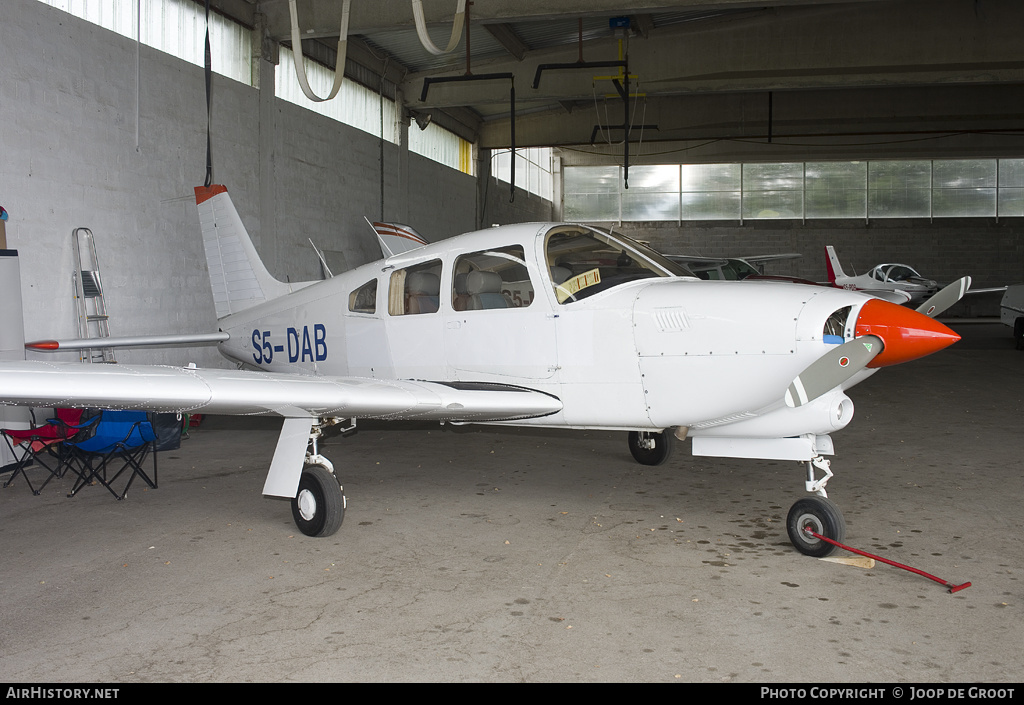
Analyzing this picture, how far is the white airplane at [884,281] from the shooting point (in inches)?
914

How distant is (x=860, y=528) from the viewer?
4930 mm

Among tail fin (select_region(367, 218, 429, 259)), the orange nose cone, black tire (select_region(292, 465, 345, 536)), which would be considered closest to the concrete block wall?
tail fin (select_region(367, 218, 429, 259))

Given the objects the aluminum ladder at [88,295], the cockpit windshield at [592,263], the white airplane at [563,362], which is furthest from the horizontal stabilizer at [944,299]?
the aluminum ladder at [88,295]

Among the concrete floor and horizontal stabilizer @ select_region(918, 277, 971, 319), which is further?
horizontal stabilizer @ select_region(918, 277, 971, 319)

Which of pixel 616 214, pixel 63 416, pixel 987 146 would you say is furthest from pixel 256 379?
pixel 987 146

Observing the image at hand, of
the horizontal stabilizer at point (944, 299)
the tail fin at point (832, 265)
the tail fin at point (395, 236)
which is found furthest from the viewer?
the tail fin at point (832, 265)

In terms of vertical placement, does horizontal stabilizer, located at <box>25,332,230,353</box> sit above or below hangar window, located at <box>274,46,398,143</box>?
below

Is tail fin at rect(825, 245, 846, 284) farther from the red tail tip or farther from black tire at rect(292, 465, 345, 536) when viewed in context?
black tire at rect(292, 465, 345, 536)

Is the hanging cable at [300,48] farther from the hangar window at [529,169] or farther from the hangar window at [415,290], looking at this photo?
the hangar window at [529,169]

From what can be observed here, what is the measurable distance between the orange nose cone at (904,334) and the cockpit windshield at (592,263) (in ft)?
4.79

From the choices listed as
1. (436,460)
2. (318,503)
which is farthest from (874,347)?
(436,460)

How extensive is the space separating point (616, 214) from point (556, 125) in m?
9.64

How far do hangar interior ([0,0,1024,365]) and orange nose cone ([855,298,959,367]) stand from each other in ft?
24.3

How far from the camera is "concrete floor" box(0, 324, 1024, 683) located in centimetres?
312
